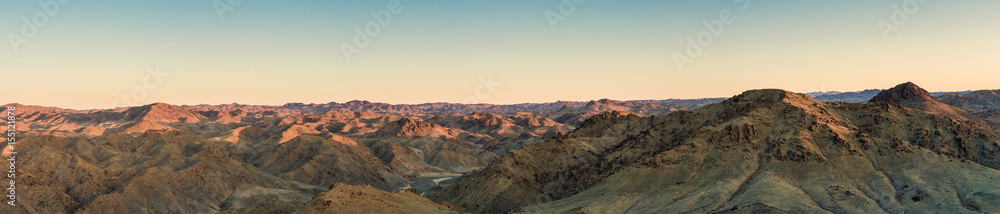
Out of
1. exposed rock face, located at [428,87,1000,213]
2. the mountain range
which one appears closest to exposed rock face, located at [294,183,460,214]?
the mountain range

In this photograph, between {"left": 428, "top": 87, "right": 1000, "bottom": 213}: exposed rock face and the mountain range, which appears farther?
Result: the mountain range

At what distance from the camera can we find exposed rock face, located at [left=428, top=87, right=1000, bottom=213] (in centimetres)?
10156

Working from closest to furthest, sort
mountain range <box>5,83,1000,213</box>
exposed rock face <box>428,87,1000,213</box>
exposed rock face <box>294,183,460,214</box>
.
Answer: exposed rock face <box>294,183,460,214</box> → exposed rock face <box>428,87,1000,213</box> → mountain range <box>5,83,1000,213</box>

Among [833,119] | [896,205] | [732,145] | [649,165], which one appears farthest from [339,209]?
Result: [833,119]

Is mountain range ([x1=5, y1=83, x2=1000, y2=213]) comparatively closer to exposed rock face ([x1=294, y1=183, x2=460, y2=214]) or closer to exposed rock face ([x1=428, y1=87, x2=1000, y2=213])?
exposed rock face ([x1=294, y1=183, x2=460, y2=214])

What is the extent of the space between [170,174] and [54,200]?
2815 centimetres

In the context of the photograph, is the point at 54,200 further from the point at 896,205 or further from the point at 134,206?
the point at 896,205

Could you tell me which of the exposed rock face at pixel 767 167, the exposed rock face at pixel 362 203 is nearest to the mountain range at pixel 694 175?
the exposed rock face at pixel 362 203

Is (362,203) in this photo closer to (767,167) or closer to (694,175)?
(694,175)

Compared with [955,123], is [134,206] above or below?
below

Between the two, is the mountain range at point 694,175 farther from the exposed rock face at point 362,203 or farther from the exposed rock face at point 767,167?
the exposed rock face at point 767,167

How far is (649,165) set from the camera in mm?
125312

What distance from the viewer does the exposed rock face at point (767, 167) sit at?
333 feet

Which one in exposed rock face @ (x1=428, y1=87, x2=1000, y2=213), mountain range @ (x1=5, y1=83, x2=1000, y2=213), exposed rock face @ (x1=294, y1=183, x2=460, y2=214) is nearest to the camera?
exposed rock face @ (x1=294, y1=183, x2=460, y2=214)
